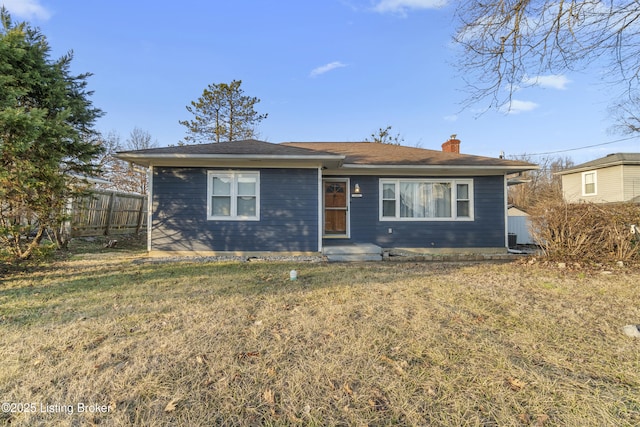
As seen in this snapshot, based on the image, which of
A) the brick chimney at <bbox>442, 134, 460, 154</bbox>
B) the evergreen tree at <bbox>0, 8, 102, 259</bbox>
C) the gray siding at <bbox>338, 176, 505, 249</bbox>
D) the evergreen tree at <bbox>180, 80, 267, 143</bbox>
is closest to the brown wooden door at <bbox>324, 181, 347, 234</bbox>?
the gray siding at <bbox>338, 176, 505, 249</bbox>

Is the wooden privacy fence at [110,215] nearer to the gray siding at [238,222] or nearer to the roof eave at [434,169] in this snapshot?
the gray siding at [238,222]

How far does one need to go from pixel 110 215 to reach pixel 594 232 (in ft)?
49.5

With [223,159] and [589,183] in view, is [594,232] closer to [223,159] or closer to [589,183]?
[223,159]

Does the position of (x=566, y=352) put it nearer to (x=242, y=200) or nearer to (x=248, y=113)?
(x=242, y=200)

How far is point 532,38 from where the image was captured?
4.79 meters

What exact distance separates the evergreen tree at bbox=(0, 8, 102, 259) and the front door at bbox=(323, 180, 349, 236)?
6.21m

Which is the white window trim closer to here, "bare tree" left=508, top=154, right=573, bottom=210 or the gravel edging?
"bare tree" left=508, top=154, right=573, bottom=210

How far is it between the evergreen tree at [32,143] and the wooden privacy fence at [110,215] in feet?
8.57

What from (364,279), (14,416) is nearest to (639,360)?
(364,279)

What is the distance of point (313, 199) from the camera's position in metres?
8.15

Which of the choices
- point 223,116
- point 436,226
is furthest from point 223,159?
point 223,116

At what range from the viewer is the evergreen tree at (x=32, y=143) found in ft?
16.7

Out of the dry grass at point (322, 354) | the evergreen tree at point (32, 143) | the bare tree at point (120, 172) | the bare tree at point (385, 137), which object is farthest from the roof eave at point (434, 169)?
the bare tree at point (120, 172)

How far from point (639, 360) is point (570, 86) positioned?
6.30 m
